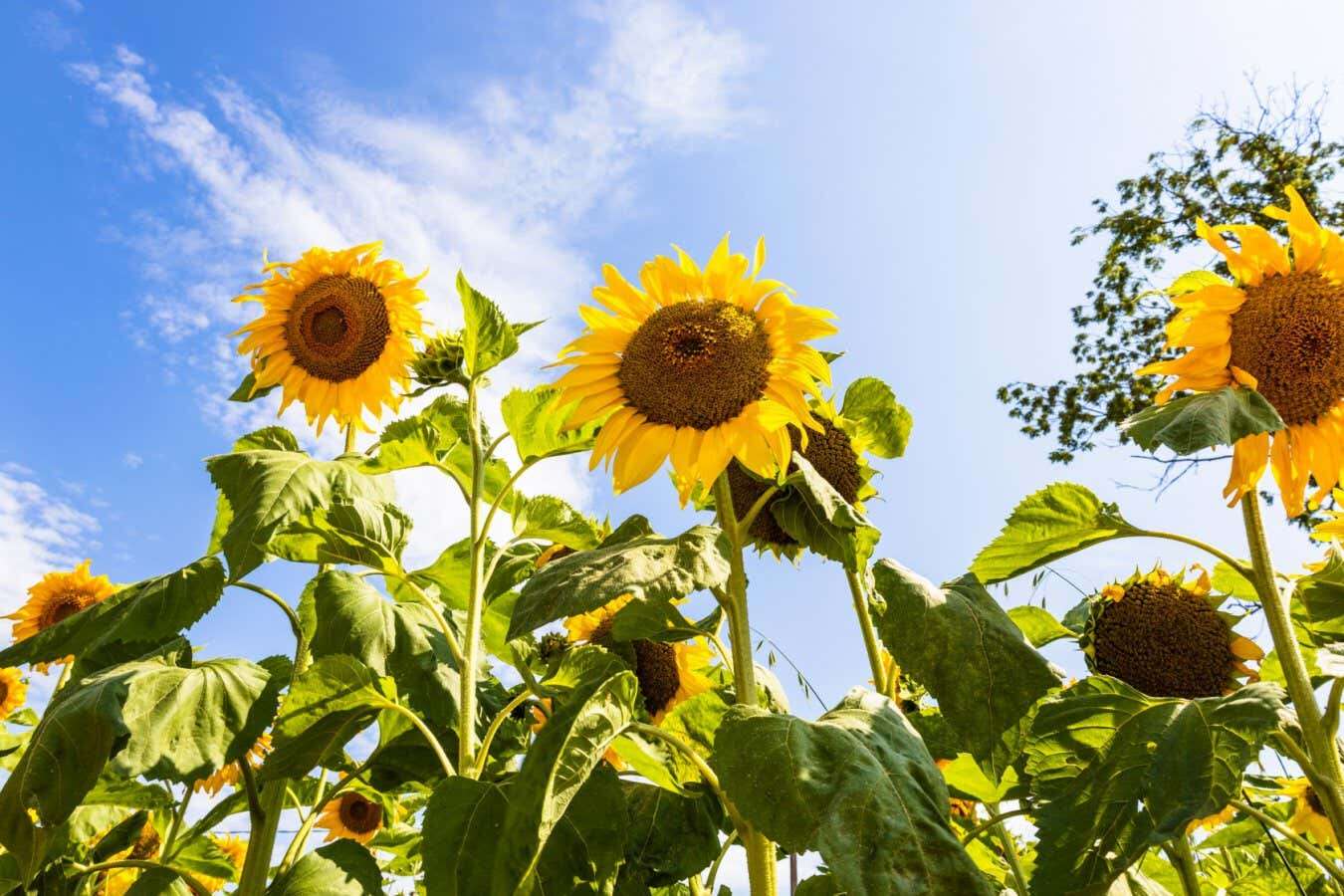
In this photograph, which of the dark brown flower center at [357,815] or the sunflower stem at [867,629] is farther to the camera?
the dark brown flower center at [357,815]

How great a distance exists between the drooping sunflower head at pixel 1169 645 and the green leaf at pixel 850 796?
3.04 feet

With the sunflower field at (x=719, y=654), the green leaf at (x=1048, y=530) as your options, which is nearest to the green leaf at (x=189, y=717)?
the sunflower field at (x=719, y=654)

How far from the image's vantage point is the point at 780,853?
2383mm

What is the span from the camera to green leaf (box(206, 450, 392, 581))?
1.97 m

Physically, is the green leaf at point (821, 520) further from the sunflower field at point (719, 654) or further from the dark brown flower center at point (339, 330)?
the dark brown flower center at point (339, 330)

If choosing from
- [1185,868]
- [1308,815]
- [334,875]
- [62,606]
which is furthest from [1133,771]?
[62,606]

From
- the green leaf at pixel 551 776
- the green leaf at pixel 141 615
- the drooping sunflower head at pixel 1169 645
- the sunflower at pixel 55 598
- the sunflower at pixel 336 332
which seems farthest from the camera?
the sunflower at pixel 55 598

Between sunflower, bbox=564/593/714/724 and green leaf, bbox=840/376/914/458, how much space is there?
627 mm

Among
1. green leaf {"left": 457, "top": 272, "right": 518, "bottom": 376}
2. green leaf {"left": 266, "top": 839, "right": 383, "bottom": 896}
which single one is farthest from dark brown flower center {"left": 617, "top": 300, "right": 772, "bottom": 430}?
green leaf {"left": 266, "top": 839, "right": 383, "bottom": 896}

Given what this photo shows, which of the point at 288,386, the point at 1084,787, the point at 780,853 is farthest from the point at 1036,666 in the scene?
the point at 288,386

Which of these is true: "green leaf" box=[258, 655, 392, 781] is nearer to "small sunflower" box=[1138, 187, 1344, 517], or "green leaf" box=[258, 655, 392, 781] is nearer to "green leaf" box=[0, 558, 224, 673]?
"green leaf" box=[0, 558, 224, 673]

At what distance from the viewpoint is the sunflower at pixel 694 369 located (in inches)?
73.4

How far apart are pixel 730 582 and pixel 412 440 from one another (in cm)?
95

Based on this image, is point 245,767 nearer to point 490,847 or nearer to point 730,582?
point 490,847
